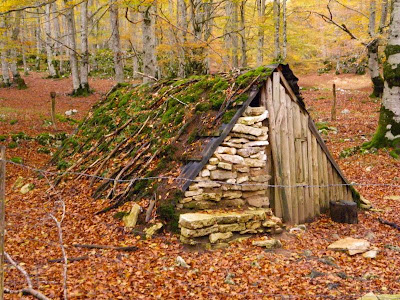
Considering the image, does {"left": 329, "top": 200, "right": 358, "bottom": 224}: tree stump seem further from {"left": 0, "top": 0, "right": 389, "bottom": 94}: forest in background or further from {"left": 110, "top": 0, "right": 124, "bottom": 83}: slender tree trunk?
{"left": 110, "top": 0, "right": 124, "bottom": 83}: slender tree trunk

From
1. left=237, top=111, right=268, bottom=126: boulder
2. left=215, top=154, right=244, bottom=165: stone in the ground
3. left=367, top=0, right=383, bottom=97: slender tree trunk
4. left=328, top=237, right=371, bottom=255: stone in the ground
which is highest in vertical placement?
left=367, top=0, right=383, bottom=97: slender tree trunk

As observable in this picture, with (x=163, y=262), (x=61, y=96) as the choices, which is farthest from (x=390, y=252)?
(x=61, y=96)

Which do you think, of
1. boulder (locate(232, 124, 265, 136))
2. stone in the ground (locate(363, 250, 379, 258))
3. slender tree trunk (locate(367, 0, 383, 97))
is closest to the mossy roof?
boulder (locate(232, 124, 265, 136))

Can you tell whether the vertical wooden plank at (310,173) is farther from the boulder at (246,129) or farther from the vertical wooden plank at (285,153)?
the boulder at (246,129)

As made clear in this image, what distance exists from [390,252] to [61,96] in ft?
63.2

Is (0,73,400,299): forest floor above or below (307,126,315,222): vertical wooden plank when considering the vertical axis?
below

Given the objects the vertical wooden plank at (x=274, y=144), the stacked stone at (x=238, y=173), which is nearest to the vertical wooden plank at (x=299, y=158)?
the vertical wooden plank at (x=274, y=144)

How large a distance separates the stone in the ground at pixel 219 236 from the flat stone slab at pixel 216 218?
17 centimetres

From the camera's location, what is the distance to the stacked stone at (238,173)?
593 cm

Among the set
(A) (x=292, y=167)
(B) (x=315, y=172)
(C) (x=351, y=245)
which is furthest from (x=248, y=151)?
(C) (x=351, y=245)

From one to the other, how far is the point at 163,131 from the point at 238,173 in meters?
2.07

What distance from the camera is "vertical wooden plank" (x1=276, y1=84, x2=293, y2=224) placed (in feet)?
22.1

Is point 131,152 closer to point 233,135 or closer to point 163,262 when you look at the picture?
point 233,135

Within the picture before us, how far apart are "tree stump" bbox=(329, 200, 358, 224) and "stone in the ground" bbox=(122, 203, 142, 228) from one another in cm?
397
